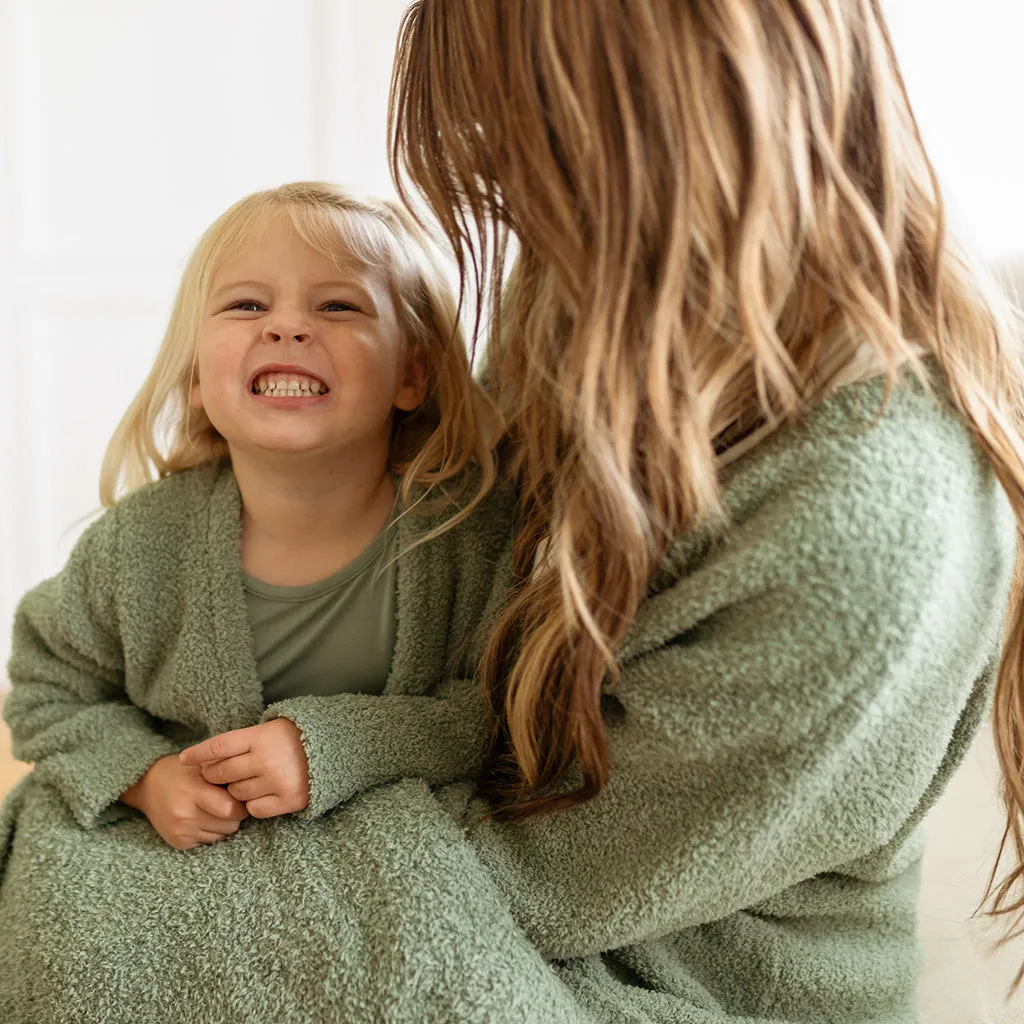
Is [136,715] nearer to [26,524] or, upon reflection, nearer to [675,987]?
[675,987]

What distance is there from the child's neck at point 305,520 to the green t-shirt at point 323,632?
0.05ft

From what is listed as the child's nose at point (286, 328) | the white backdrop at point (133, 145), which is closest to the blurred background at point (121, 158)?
the white backdrop at point (133, 145)

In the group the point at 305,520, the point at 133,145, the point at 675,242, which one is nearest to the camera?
the point at 675,242

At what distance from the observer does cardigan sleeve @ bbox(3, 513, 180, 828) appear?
91 cm

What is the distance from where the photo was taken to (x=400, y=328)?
0.94m

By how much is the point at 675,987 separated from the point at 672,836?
152 mm

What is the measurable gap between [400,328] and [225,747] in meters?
0.38

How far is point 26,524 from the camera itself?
1.79 metres

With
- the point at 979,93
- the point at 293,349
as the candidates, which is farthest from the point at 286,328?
the point at 979,93

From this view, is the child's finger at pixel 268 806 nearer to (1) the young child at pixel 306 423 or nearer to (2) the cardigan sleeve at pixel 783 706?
(1) the young child at pixel 306 423

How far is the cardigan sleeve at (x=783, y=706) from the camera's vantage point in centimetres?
65

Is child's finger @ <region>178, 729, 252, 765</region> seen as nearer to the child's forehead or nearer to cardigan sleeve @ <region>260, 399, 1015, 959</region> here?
cardigan sleeve @ <region>260, 399, 1015, 959</region>

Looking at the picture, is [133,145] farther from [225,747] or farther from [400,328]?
[225,747]

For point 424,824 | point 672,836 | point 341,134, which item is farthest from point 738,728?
point 341,134
